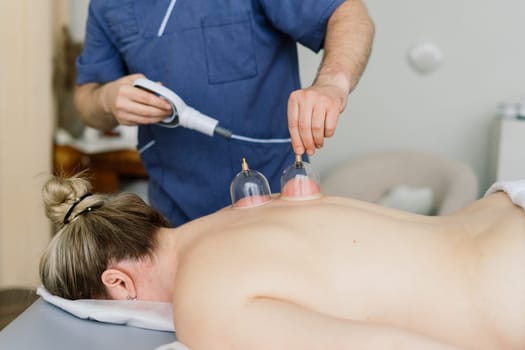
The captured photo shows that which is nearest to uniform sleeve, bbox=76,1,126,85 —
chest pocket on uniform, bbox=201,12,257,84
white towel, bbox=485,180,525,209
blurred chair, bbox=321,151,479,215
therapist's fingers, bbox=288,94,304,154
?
chest pocket on uniform, bbox=201,12,257,84

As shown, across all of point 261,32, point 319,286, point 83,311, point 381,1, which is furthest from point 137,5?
point 381,1

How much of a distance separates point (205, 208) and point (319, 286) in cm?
67

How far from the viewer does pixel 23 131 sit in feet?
9.05

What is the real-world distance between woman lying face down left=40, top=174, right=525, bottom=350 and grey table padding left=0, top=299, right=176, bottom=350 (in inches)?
7.2

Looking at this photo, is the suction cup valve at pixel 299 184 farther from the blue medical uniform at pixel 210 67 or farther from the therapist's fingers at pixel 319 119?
the blue medical uniform at pixel 210 67

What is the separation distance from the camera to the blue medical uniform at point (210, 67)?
155cm

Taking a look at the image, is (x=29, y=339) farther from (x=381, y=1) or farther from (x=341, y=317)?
(x=381, y=1)

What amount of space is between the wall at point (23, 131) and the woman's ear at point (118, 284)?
1481mm

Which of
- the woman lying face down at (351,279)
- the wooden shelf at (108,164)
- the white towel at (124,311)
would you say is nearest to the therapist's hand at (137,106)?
the woman lying face down at (351,279)

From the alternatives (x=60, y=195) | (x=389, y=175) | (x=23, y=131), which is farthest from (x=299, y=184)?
(x=23, y=131)

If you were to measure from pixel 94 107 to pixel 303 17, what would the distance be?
0.61 m

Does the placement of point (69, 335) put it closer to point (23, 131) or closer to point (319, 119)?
point (319, 119)

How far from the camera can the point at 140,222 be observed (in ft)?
4.48

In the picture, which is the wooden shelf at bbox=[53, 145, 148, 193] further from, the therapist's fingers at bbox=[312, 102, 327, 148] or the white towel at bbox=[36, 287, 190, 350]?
the therapist's fingers at bbox=[312, 102, 327, 148]
